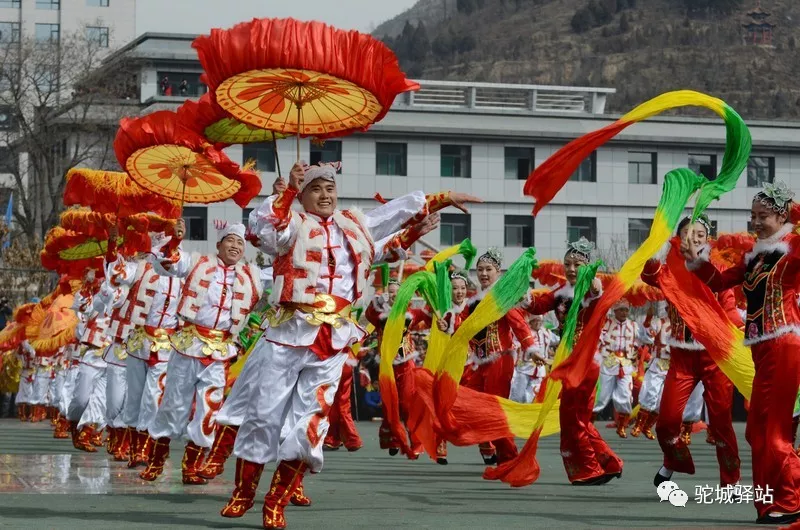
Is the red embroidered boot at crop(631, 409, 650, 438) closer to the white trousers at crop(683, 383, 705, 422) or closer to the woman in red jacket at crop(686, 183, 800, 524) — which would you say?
the white trousers at crop(683, 383, 705, 422)

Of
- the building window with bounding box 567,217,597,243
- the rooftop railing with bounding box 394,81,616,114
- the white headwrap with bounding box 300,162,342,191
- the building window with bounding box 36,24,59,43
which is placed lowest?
the building window with bounding box 567,217,597,243

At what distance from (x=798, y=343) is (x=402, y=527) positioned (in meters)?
2.49

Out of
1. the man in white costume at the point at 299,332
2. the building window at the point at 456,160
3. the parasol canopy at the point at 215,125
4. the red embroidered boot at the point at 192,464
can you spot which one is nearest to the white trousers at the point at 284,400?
→ the man in white costume at the point at 299,332

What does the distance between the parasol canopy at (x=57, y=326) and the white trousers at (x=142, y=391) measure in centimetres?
871

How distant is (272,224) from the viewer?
8.17 metres

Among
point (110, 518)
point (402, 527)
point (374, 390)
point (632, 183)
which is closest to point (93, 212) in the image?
point (110, 518)

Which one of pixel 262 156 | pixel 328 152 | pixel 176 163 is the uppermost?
pixel 328 152

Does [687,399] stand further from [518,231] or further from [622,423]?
[518,231]

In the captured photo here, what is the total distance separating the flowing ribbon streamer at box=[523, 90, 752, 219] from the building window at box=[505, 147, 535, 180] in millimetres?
37961

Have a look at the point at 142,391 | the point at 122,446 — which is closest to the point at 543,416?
the point at 142,391

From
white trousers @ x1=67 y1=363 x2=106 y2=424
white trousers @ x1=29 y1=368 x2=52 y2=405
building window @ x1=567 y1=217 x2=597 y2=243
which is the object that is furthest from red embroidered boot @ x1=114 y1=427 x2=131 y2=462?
building window @ x1=567 y1=217 x2=597 y2=243

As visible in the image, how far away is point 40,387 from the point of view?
25484 mm

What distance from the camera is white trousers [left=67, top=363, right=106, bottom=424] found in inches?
635

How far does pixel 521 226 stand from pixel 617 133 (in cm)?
3876
